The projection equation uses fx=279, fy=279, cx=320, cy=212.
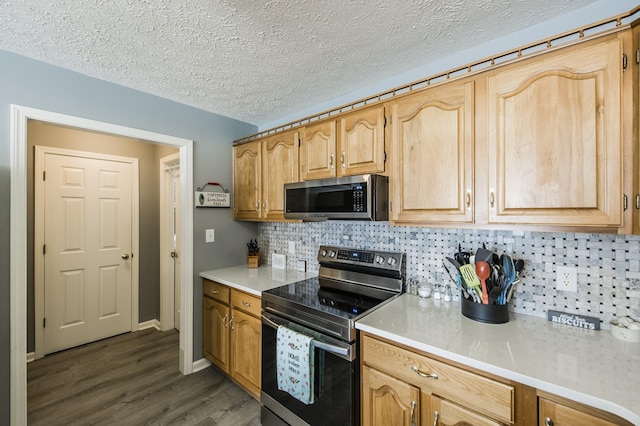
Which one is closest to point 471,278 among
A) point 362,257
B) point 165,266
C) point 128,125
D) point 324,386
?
point 362,257

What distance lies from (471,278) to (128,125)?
8.18 ft

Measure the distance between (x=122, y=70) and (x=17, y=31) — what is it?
471 millimetres

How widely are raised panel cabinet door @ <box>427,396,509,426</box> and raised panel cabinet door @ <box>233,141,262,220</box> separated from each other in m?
1.81

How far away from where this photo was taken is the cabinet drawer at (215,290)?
2.24 metres

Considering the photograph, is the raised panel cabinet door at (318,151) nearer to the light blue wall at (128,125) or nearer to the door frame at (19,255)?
the light blue wall at (128,125)

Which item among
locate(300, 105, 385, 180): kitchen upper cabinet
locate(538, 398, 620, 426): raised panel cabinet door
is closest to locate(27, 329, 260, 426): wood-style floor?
locate(538, 398, 620, 426): raised panel cabinet door

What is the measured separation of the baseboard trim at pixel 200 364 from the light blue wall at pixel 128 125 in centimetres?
5

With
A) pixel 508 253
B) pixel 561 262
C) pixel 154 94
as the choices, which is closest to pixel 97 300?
pixel 154 94

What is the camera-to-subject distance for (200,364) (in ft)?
8.19

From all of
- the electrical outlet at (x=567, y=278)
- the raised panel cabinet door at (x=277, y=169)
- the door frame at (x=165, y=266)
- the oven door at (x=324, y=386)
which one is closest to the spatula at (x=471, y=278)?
the electrical outlet at (x=567, y=278)

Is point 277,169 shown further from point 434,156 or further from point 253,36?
point 434,156

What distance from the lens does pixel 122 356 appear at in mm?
2730

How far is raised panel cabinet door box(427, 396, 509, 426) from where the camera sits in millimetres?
1034

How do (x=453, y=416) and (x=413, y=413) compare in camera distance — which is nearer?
(x=453, y=416)
